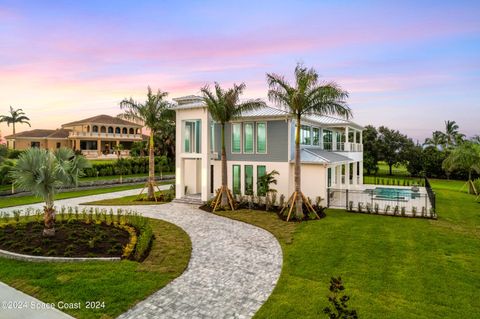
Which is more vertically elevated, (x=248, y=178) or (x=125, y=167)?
(x=125, y=167)

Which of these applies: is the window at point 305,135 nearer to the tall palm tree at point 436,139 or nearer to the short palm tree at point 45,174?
the short palm tree at point 45,174

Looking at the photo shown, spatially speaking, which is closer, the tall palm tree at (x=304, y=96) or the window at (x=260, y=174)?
the tall palm tree at (x=304, y=96)

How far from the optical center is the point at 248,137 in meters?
22.7

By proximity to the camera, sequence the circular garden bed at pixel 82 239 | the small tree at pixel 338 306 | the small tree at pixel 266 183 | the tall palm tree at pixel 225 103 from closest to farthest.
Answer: the small tree at pixel 338 306 < the circular garden bed at pixel 82 239 < the tall palm tree at pixel 225 103 < the small tree at pixel 266 183

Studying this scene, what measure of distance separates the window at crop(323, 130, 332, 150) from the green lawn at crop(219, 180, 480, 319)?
11.2 meters

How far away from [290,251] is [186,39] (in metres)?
16.7

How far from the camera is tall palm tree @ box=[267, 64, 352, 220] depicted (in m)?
16.9

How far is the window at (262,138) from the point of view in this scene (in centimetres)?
2200

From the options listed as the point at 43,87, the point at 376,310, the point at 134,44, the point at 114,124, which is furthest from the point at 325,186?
the point at 114,124

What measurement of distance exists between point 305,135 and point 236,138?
5818mm

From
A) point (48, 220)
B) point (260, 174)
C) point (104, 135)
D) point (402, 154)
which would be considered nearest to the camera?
point (48, 220)

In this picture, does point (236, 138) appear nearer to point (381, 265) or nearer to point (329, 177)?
point (329, 177)

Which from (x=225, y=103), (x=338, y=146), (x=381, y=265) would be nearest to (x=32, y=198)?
(x=225, y=103)

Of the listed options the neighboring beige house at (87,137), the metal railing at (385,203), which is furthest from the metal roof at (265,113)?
the neighboring beige house at (87,137)
